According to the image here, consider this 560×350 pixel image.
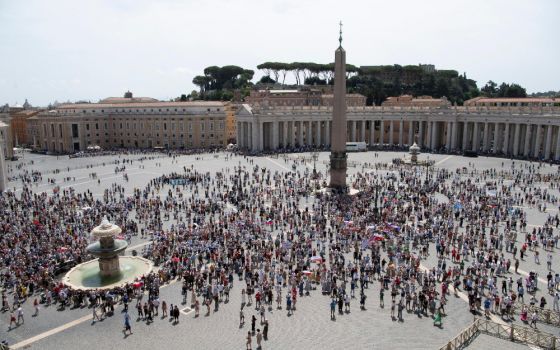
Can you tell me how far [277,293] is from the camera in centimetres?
1734

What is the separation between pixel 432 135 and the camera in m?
69.5

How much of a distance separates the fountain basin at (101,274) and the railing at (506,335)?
521 inches

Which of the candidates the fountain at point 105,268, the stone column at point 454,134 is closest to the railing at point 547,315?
the fountain at point 105,268

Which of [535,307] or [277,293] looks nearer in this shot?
[535,307]

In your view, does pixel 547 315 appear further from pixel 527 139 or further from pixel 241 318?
pixel 527 139

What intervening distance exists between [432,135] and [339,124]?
126 ft

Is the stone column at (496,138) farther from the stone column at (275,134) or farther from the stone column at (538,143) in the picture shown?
the stone column at (275,134)

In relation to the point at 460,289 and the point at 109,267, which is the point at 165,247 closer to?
the point at 109,267

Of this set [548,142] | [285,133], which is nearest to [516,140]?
[548,142]

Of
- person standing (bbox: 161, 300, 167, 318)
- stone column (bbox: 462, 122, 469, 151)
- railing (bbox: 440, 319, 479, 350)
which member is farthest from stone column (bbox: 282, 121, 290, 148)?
railing (bbox: 440, 319, 479, 350)

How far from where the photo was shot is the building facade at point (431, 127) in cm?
5841

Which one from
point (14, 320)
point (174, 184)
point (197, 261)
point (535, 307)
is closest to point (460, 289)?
point (535, 307)

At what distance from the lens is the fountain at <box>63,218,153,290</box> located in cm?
1925

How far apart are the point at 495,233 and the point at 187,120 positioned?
60.9 meters
